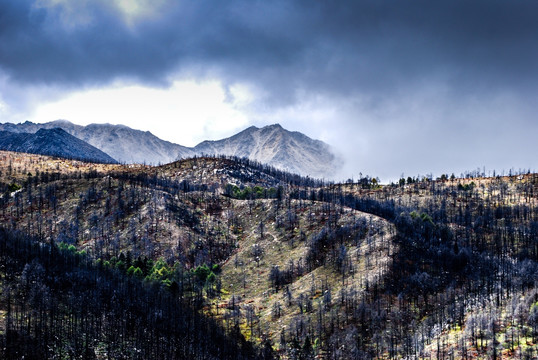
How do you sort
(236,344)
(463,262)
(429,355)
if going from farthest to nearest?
(463,262), (236,344), (429,355)

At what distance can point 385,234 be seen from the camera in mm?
170500

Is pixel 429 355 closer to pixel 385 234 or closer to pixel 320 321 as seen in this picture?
pixel 320 321

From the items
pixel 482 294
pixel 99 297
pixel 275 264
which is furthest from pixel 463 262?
pixel 99 297

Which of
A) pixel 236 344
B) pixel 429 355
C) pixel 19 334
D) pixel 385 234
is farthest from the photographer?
pixel 385 234

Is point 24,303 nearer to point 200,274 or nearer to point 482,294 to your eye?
point 200,274

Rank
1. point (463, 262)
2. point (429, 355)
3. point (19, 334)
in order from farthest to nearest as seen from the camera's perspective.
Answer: point (463, 262)
point (429, 355)
point (19, 334)

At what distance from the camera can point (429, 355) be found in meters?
112

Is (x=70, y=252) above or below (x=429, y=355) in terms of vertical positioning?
above

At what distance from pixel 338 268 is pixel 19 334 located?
9128 centimetres

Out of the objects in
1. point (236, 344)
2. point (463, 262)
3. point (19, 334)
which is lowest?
point (236, 344)

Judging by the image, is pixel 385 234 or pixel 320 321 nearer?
pixel 320 321

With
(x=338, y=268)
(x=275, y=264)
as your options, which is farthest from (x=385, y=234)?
(x=275, y=264)

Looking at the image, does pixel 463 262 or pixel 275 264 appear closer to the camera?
pixel 463 262

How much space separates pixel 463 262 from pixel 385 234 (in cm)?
2604
